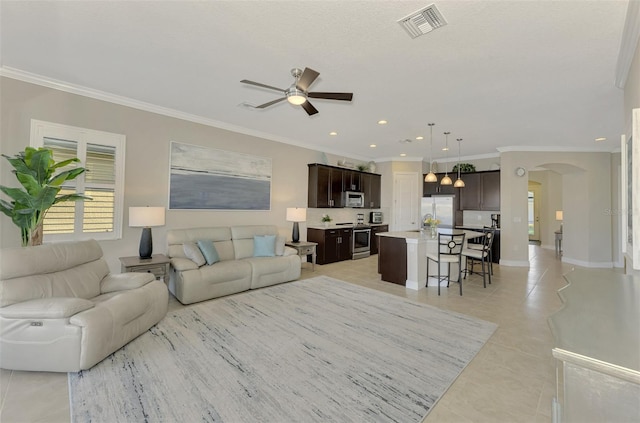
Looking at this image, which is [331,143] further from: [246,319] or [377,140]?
[246,319]

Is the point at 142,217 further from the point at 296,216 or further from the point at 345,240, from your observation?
the point at 345,240

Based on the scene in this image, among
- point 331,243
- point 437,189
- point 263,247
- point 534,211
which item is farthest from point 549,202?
point 263,247

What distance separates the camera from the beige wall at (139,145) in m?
3.18

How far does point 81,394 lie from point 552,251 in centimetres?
1128

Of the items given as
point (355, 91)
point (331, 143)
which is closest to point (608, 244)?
point (331, 143)

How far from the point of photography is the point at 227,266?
405 cm

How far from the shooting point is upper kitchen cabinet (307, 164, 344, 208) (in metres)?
6.43

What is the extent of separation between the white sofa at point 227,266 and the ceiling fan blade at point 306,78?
2.78 metres

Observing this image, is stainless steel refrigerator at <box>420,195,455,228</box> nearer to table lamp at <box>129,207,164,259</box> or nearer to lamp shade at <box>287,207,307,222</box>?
lamp shade at <box>287,207,307,222</box>

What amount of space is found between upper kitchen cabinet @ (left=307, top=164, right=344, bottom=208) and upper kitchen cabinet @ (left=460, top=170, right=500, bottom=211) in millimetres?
3581

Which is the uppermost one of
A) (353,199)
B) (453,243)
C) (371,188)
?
(371,188)

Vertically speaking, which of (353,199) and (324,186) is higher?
(324,186)

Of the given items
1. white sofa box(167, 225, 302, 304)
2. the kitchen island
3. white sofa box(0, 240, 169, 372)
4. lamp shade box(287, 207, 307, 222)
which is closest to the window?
white sofa box(167, 225, 302, 304)

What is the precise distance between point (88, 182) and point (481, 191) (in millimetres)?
8308
